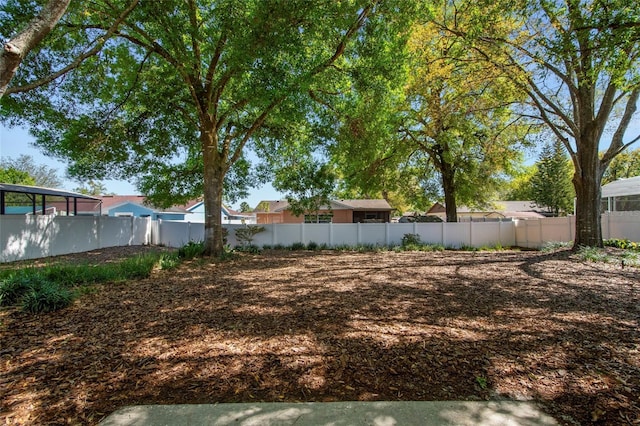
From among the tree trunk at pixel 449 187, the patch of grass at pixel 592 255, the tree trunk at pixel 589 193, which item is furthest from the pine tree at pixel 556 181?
the patch of grass at pixel 592 255

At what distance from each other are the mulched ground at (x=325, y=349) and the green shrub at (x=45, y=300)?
0.15 meters

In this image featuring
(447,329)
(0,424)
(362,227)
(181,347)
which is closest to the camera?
(0,424)

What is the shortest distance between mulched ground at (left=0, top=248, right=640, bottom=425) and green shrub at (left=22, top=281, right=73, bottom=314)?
0.49 feet

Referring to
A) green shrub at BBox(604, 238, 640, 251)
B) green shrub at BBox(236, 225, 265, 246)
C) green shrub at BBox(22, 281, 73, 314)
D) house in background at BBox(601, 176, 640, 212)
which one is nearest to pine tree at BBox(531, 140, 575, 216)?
house in background at BBox(601, 176, 640, 212)

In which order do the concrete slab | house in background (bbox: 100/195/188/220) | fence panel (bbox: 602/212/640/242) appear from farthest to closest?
house in background (bbox: 100/195/188/220) < fence panel (bbox: 602/212/640/242) < the concrete slab

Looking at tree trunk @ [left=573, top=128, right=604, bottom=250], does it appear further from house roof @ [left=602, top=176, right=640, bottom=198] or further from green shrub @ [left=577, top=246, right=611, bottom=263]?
house roof @ [left=602, top=176, right=640, bottom=198]

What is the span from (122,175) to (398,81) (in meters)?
10.4

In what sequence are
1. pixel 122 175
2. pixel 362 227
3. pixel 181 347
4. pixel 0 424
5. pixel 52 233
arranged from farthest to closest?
1. pixel 362 227
2. pixel 122 175
3. pixel 52 233
4. pixel 181 347
5. pixel 0 424

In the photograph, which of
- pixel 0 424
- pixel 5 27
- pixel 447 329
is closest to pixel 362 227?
pixel 447 329

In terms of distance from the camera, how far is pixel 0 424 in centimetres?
221

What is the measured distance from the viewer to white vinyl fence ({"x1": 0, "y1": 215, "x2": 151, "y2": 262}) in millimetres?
10016

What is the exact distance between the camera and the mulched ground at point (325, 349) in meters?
2.52

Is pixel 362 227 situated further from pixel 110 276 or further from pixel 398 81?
pixel 110 276

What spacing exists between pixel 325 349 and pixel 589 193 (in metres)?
11.3
